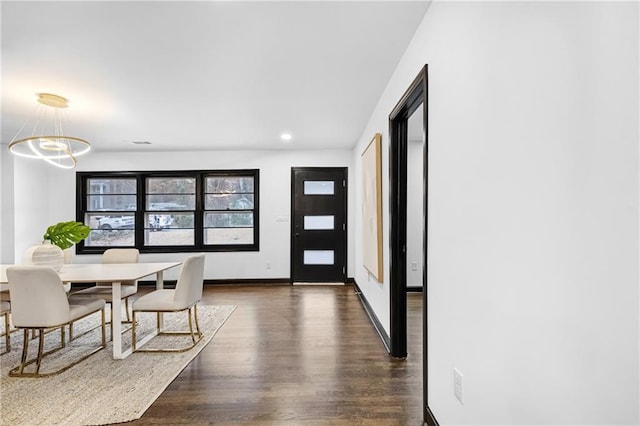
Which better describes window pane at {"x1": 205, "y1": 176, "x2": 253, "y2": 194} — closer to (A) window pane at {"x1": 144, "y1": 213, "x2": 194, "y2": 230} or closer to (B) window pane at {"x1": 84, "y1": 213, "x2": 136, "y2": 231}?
(A) window pane at {"x1": 144, "y1": 213, "x2": 194, "y2": 230}

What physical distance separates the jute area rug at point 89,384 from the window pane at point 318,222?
284 cm

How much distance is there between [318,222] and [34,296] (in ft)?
13.2

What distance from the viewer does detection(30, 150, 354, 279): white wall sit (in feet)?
19.3

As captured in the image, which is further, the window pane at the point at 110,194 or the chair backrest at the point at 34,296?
the window pane at the point at 110,194

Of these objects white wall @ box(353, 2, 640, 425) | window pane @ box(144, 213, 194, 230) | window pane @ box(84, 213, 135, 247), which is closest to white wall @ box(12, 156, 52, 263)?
window pane @ box(84, 213, 135, 247)

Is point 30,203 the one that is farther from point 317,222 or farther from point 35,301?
point 317,222

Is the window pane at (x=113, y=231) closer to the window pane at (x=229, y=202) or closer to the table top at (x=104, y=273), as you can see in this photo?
the window pane at (x=229, y=202)

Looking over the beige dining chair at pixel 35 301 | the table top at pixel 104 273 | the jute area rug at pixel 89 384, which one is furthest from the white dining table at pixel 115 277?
Answer: the beige dining chair at pixel 35 301

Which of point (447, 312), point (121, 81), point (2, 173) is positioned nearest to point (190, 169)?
point (2, 173)

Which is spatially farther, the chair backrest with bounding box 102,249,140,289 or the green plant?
the chair backrest with bounding box 102,249,140,289

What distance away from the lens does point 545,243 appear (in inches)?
37.5

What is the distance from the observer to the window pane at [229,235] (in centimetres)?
598

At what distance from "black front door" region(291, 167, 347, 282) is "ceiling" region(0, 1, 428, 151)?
1.69 m

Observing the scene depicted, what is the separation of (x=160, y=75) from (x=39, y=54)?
777 mm
